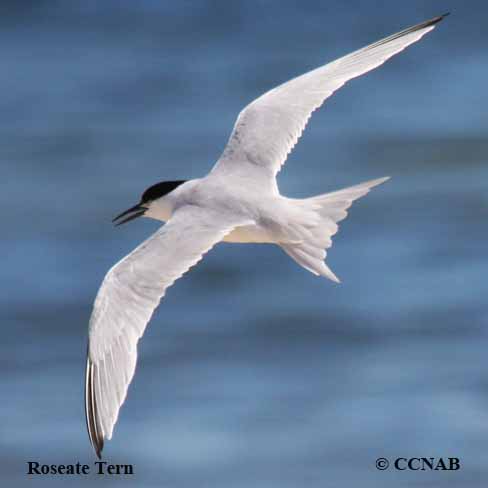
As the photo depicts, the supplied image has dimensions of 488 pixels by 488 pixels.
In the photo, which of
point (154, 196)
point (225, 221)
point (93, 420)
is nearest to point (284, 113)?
point (154, 196)

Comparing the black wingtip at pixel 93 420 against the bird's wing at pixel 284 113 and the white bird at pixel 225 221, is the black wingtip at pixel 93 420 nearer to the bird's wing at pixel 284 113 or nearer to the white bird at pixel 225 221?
the white bird at pixel 225 221

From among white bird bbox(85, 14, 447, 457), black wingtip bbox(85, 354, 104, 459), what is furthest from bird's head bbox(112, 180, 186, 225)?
black wingtip bbox(85, 354, 104, 459)

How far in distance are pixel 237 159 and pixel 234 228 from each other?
0.89m

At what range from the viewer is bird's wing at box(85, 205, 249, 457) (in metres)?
8.19

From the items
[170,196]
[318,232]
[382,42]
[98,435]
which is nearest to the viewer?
[98,435]

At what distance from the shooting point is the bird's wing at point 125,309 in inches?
322

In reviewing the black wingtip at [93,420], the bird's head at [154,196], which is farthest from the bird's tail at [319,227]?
the black wingtip at [93,420]

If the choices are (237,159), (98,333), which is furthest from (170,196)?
(98,333)

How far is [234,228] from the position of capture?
8734 millimetres

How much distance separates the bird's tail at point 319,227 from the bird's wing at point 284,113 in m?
0.63

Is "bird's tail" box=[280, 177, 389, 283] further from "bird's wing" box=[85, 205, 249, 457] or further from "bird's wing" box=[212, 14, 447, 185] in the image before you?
"bird's wing" box=[212, 14, 447, 185]

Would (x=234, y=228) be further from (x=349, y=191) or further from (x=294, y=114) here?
(x=294, y=114)

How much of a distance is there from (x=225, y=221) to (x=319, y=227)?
0.45m

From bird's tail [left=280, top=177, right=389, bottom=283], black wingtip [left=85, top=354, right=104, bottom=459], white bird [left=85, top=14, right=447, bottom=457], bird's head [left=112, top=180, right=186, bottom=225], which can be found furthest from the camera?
bird's head [left=112, top=180, right=186, bottom=225]
